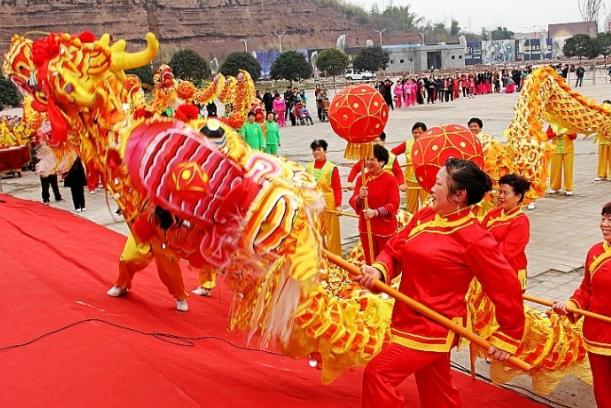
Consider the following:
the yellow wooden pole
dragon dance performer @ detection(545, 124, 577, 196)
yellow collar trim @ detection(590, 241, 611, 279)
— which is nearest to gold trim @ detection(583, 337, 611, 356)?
yellow collar trim @ detection(590, 241, 611, 279)

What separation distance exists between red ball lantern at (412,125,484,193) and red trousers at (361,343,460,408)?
1.25 m

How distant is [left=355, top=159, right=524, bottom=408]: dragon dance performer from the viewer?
2.74 meters

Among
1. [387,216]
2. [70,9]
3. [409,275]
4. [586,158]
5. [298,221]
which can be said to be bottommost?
[586,158]

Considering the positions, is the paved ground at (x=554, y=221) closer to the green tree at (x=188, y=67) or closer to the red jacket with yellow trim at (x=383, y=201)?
the red jacket with yellow trim at (x=383, y=201)

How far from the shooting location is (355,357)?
349cm

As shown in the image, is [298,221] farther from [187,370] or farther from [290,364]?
[290,364]

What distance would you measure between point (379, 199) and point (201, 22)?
69222 mm

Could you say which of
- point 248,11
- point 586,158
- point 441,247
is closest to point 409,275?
point 441,247

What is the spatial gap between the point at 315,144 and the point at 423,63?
66.2 metres

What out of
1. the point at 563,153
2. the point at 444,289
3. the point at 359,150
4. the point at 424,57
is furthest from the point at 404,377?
the point at 424,57

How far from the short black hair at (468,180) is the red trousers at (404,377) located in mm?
717

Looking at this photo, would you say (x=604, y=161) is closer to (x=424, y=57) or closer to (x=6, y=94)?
(x=6, y=94)

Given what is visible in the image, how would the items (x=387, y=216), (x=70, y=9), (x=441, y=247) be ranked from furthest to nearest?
A: (x=70, y=9) < (x=387, y=216) < (x=441, y=247)

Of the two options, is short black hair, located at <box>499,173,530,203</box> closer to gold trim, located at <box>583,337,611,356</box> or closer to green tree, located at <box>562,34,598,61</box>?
gold trim, located at <box>583,337,611,356</box>
